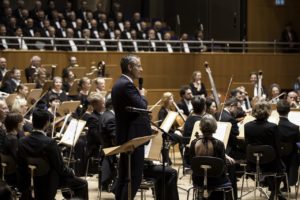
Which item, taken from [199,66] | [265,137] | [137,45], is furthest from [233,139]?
[137,45]

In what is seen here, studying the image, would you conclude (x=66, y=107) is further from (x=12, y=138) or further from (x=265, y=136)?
(x=265, y=136)

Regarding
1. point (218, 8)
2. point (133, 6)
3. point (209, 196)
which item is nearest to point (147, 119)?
point (209, 196)

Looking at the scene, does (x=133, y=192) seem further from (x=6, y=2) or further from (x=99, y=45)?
(x=6, y=2)

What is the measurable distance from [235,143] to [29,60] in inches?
310

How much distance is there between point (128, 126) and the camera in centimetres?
696

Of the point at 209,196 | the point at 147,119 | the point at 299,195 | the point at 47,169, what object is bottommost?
the point at 299,195

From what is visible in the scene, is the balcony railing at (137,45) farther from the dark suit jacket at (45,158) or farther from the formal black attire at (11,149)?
the dark suit jacket at (45,158)

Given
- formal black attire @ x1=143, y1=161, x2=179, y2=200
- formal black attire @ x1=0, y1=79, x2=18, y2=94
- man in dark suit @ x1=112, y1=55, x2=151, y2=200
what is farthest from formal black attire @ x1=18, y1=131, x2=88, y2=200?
formal black attire @ x1=0, y1=79, x2=18, y2=94

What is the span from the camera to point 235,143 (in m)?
9.41

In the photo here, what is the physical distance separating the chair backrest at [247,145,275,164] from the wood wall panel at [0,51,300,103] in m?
8.32

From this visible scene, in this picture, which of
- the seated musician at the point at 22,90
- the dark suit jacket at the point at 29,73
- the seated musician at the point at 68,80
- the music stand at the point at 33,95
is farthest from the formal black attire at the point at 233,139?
the dark suit jacket at the point at 29,73

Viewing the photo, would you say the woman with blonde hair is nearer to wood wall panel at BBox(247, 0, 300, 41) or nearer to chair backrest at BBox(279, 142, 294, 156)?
wood wall panel at BBox(247, 0, 300, 41)

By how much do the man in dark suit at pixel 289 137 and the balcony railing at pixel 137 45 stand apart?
7960 millimetres

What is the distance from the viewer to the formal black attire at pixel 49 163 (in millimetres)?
6953
